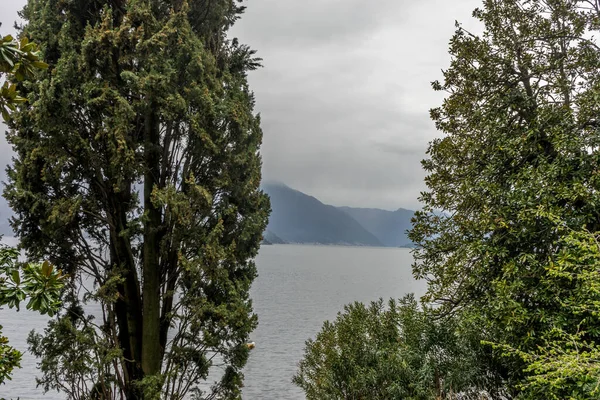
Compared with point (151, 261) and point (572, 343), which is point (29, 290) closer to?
point (572, 343)

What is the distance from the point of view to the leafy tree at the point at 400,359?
640 cm

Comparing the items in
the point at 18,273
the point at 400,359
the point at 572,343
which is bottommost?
the point at 400,359

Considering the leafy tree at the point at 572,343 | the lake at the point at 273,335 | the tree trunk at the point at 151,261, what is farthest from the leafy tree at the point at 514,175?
the lake at the point at 273,335

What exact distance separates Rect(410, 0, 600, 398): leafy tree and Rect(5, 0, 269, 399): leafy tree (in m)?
3.98

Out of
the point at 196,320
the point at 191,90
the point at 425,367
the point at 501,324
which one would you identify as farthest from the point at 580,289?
the point at 191,90

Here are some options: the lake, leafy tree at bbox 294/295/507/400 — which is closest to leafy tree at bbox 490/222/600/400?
leafy tree at bbox 294/295/507/400

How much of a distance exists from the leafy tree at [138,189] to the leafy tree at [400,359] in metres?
1.96

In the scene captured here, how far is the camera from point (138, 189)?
28.7 feet

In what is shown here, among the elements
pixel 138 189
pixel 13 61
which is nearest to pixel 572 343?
pixel 13 61

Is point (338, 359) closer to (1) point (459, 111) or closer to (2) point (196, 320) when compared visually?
(2) point (196, 320)

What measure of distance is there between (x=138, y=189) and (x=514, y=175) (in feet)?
24.3

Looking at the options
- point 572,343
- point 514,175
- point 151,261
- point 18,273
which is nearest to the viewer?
point 18,273

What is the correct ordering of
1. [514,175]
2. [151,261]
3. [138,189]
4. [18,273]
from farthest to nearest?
[138,189]
[151,261]
[514,175]
[18,273]

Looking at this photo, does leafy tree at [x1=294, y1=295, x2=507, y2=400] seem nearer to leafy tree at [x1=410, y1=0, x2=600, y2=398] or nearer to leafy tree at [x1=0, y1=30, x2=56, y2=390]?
leafy tree at [x1=410, y1=0, x2=600, y2=398]
